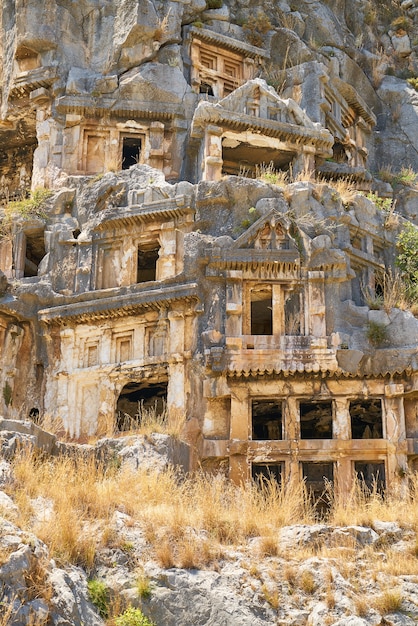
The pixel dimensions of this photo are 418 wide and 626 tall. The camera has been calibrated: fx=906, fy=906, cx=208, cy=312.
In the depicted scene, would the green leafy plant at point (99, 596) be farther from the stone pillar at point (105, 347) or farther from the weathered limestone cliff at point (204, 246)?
the stone pillar at point (105, 347)

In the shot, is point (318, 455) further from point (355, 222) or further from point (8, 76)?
point (8, 76)

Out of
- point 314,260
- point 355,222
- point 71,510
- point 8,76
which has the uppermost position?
point 8,76

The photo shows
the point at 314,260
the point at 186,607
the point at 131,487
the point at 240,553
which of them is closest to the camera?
the point at 186,607

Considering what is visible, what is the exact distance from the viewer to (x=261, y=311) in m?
25.4

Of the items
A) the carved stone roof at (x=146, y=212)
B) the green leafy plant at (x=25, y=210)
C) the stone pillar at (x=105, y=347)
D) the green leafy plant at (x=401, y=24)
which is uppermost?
the green leafy plant at (x=401, y=24)

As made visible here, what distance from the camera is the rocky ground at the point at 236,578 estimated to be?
10422mm

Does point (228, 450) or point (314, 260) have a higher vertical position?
point (314, 260)

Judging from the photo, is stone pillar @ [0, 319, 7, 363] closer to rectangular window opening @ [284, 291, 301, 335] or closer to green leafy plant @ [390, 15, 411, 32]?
rectangular window opening @ [284, 291, 301, 335]

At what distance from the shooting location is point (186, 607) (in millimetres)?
11312

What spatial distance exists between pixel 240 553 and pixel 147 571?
4.66 ft

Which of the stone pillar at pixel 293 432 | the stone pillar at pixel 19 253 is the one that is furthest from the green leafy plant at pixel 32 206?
the stone pillar at pixel 293 432

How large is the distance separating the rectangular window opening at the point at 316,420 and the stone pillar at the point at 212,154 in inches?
277

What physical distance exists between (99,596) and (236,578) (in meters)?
1.81

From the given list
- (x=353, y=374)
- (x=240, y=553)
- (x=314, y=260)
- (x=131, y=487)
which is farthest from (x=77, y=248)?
(x=240, y=553)
